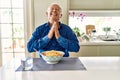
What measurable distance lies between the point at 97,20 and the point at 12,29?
5.15 ft

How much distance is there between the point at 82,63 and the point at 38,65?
0.43m

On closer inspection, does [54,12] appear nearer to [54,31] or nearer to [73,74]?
[54,31]

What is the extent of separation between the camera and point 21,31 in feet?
11.9

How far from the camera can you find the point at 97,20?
3875 mm

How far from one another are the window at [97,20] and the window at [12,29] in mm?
901

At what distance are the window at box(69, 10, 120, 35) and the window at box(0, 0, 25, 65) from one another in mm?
901

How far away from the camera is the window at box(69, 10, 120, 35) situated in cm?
372

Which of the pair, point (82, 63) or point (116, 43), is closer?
point (82, 63)

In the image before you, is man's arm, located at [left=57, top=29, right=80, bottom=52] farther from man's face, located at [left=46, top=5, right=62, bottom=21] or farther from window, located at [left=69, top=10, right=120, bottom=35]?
window, located at [left=69, top=10, right=120, bottom=35]

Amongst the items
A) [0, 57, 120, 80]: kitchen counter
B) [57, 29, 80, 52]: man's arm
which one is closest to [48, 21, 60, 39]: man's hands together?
[57, 29, 80, 52]: man's arm

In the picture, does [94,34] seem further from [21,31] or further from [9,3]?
[9,3]

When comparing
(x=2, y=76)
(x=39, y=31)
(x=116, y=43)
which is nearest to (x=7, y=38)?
(x=39, y=31)

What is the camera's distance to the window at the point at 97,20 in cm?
372

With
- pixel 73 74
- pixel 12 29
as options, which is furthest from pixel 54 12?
pixel 12 29
